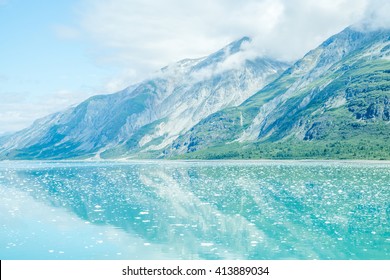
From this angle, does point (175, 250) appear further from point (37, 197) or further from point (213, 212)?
point (37, 197)

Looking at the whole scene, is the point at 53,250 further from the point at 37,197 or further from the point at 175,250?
the point at 37,197

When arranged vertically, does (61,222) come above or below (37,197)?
below

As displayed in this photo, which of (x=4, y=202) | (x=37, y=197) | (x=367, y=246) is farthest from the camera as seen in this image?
(x=37, y=197)

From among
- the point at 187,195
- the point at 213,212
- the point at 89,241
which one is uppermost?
the point at 187,195

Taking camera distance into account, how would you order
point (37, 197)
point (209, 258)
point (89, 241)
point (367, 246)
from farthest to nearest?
point (37, 197) → point (89, 241) → point (367, 246) → point (209, 258)

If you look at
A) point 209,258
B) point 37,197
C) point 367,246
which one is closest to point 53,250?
point 209,258

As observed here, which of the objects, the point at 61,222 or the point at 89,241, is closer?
the point at 89,241
